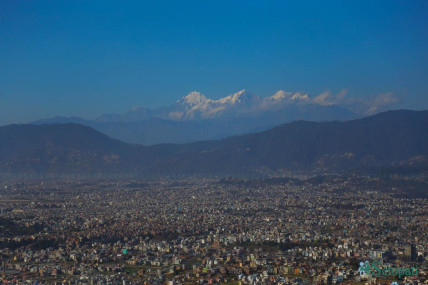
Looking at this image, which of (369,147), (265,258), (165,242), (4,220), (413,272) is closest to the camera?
(413,272)

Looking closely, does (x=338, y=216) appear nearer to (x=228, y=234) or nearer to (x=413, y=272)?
(x=228, y=234)

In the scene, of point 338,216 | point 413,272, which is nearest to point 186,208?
point 338,216

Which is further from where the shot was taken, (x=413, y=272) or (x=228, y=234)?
(x=228, y=234)

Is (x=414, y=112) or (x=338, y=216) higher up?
(x=414, y=112)

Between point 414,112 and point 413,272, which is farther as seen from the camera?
point 414,112

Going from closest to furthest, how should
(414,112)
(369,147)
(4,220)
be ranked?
(4,220)
(369,147)
(414,112)

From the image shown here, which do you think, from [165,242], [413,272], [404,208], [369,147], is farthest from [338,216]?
[369,147]

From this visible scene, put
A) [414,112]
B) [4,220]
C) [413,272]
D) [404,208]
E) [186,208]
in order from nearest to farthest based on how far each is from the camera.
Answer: [413,272], [4,220], [404,208], [186,208], [414,112]

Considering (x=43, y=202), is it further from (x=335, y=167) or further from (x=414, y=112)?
(x=414, y=112)

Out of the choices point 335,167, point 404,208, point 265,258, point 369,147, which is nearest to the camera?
point 265,258
